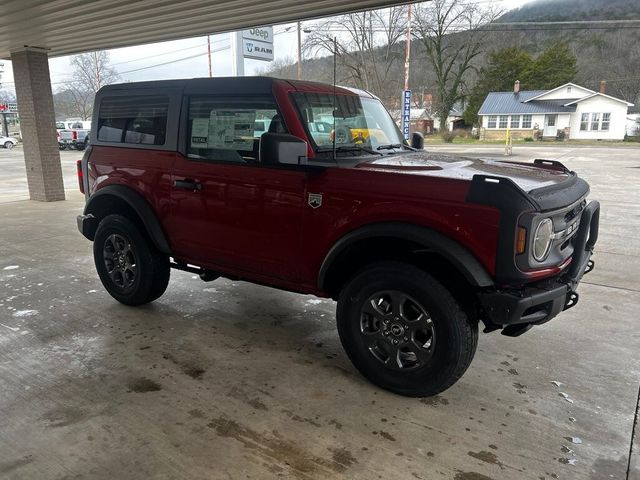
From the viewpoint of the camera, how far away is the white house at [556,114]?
43.6m

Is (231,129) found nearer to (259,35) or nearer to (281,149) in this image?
(281,149)

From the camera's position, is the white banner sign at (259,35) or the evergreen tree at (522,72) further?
the evergreen tree at (522,72)

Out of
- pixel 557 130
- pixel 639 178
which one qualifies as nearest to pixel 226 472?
pixel 639 178

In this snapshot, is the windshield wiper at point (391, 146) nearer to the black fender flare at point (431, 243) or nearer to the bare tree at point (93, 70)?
the black fender flare at point (431, 243)

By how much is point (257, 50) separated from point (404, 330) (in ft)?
51.1

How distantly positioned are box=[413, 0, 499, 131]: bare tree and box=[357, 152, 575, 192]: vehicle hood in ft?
164

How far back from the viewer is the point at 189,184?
390 centimetres

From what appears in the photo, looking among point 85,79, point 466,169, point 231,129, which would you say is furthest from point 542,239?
point 85,79

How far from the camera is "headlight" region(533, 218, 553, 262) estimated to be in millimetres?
2662

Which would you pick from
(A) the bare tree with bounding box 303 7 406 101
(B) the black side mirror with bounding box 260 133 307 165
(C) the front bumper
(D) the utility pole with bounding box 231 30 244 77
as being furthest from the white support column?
(A) the bare tree with bounding box 303 7 406 101

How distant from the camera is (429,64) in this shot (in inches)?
2239

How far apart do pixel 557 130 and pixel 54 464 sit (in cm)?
4985


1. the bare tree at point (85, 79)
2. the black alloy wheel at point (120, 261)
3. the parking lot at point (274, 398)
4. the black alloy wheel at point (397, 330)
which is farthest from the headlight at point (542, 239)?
the bare tree at point (85, 79)

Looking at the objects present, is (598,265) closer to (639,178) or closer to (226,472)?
(226,472)
